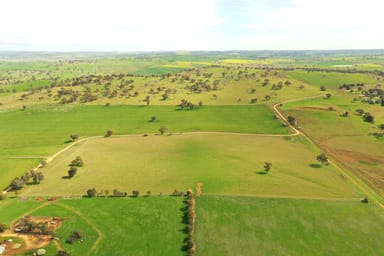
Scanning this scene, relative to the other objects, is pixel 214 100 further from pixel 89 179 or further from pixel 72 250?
pixel 72 250

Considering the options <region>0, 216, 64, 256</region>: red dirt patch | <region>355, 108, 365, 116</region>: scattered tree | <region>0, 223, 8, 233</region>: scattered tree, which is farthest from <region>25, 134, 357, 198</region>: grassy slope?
<region>355, 108, 365, 116</region>: scattered tree

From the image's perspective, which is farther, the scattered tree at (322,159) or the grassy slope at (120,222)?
the scattered tree at (322,159)

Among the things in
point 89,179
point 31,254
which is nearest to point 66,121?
point 89,179

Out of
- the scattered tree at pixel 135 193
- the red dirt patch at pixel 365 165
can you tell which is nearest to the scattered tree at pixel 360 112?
the red dirt patch at pixel 365 165

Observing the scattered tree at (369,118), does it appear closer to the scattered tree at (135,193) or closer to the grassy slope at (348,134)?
the grassy slope at (348,134)

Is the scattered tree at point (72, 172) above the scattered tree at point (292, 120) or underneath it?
underneath

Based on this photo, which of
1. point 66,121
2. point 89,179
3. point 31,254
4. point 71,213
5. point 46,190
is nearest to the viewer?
point 31,254
